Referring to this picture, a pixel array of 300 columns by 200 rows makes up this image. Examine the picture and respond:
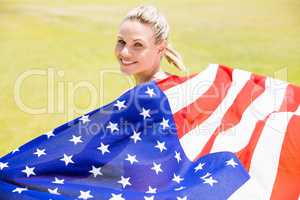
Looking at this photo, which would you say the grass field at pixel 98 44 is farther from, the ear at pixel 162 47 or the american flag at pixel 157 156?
the american flag at pixel 157 156

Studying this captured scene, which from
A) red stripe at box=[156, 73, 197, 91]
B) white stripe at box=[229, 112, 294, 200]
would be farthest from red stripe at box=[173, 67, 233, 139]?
white stripe at box=[229, 112, 294, 200]

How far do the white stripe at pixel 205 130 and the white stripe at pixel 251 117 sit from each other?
52 millimetres

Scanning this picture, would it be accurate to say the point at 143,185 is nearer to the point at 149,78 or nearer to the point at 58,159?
the point at 58,159

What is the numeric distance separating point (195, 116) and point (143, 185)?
405 mm

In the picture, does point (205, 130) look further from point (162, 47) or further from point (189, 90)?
point (162, 47)

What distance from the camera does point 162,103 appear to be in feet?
7.47

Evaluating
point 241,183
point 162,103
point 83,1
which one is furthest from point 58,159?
point 83,1

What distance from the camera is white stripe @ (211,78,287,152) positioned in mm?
2258

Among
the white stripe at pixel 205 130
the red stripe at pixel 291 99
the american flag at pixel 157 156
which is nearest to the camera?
Result: the american flag at pixel 157 156

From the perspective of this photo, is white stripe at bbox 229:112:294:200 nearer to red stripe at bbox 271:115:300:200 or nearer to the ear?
red stripe at bbox 271:115:300:200

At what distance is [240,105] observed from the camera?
2445 mm

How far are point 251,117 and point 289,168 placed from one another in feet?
0.95

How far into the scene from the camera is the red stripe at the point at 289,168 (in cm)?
214

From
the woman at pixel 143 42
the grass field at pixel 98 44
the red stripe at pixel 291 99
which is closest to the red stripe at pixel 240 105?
the red stripe at pixel 291 99
